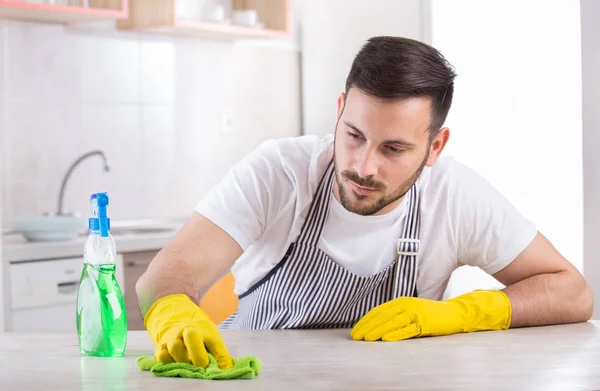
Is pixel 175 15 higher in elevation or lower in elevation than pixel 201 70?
higher

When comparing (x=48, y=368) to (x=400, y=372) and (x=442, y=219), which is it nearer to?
(x=400, y=372)

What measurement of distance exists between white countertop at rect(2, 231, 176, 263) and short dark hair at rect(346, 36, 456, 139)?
1580 mm

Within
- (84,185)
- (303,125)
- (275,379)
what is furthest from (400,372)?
(303,125)

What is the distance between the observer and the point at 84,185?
3711 millimetres

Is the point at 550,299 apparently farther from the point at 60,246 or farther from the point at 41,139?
the point at 41,139

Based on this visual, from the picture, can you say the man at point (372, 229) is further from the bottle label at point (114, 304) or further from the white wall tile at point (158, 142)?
the white wall tile at point (158, 142)

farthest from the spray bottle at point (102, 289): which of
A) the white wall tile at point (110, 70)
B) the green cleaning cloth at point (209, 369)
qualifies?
the white wall tile at point (110, 70)

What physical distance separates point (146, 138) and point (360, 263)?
7.05ft

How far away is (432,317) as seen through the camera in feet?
5.41

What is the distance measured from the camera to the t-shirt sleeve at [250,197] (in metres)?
1.91

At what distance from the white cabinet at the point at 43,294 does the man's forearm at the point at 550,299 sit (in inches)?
68.4

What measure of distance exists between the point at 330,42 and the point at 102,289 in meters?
3.11

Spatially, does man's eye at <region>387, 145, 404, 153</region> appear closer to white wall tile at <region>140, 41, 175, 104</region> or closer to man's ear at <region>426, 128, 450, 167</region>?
man's ear at <region>426, 128, 450, 167</region>

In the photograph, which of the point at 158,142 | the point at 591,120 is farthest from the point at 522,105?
the point at 158,142
